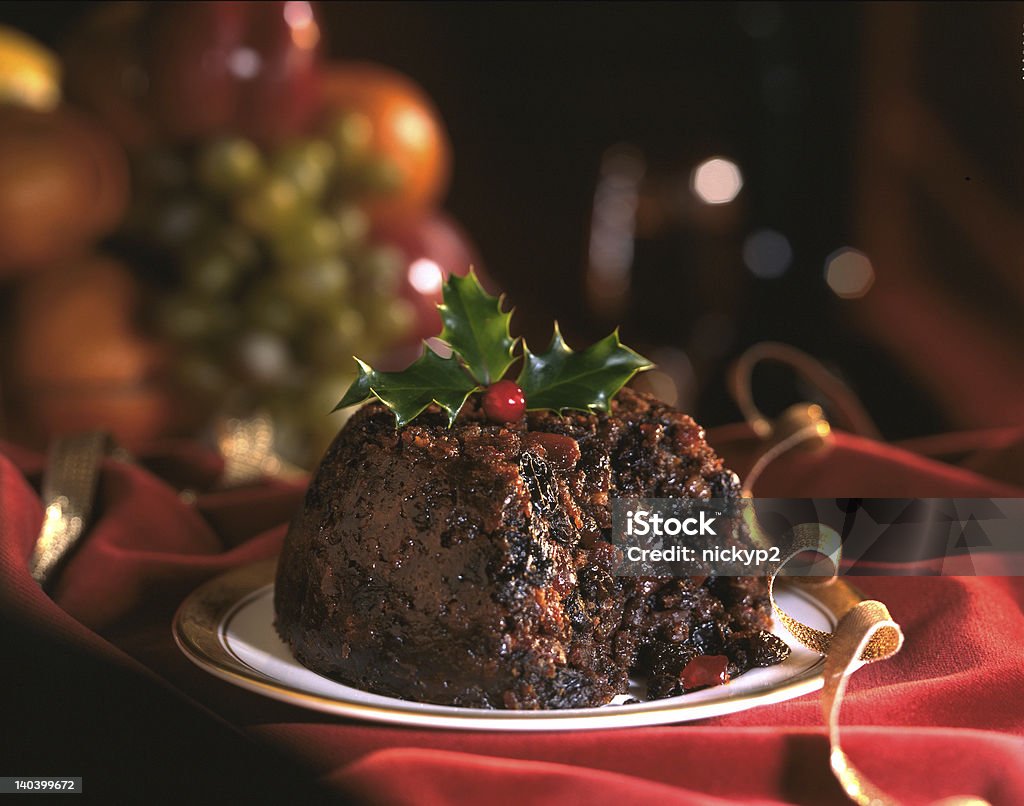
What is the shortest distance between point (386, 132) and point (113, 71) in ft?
1.78

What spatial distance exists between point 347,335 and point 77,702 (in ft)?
3.78

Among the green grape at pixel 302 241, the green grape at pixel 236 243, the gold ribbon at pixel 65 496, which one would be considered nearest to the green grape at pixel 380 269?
the green grape at pixel 302 241

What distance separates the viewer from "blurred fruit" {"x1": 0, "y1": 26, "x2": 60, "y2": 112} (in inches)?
90.5

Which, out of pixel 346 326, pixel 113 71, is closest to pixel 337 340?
pixel 346 326

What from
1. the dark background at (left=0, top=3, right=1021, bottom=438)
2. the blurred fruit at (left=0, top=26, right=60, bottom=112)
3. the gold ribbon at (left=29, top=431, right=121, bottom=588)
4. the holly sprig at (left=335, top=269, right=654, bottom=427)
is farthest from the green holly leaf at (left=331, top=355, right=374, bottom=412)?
the dark background at (left=0, top=3, right=1021, bottom=438)

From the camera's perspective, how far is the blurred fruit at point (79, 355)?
6.68 ft

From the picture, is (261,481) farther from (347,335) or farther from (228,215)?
(228,215)

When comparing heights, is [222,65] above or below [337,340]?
above

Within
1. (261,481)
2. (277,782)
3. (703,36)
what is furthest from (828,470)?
(703,36)

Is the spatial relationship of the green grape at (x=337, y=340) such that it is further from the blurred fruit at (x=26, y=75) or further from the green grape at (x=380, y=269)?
the blurred fruit at (x=26, y=75)

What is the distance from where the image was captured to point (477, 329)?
119 cm

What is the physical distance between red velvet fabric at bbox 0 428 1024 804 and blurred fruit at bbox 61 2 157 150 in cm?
96

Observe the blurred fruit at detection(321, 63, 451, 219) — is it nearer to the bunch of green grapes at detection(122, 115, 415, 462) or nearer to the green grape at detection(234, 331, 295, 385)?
the bunch of green grapes at detection(122, 115, 415, 462)

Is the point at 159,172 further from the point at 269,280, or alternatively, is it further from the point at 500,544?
the point at 500,544
